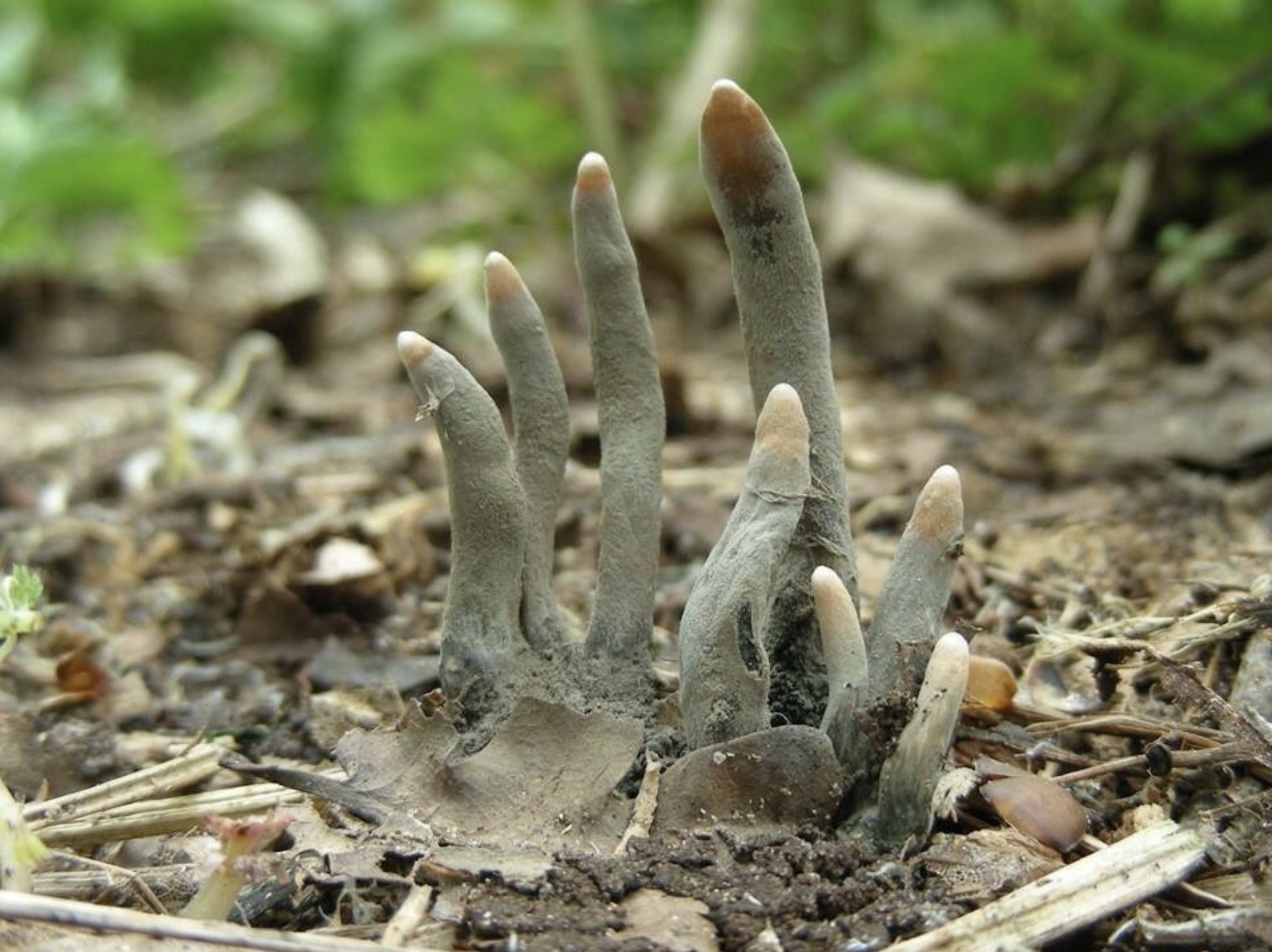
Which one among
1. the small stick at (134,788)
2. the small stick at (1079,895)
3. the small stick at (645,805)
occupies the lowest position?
the small stick at (134,788)

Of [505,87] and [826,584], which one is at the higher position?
[505,87]

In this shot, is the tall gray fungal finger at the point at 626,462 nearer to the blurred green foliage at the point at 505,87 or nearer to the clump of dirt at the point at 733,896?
the clump of dirt at the point at 733,896

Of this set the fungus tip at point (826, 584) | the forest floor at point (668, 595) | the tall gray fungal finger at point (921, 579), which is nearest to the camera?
the forest floor at point (668, 595)

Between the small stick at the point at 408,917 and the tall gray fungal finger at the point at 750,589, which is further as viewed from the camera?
the tall gray fungal finger at the point at 750,589

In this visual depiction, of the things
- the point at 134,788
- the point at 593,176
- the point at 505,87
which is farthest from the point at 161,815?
the point at 505,87

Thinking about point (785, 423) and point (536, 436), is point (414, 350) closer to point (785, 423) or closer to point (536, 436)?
point (536, 436)

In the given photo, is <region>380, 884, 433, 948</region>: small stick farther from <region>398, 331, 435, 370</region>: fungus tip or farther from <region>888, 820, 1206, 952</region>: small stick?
<region>398, 331, 435, 370</region>: fungus tip

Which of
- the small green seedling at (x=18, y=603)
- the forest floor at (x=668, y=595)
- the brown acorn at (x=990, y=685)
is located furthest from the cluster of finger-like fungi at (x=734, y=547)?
the small green seedling at (x=18, y=603)
